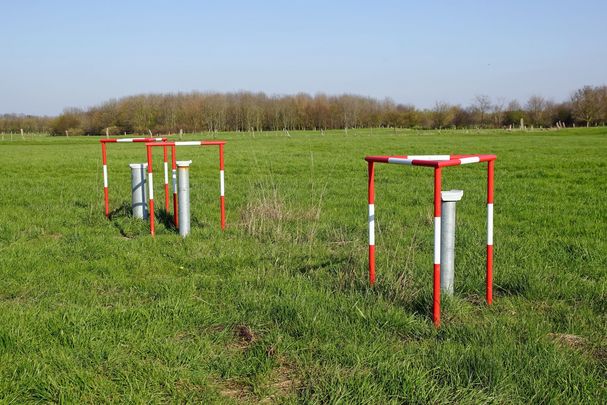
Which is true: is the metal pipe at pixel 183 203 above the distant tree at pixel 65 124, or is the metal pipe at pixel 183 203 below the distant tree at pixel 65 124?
below

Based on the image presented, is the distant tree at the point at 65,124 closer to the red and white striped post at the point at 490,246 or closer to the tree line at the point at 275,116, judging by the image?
the tree line at the point at 275,116

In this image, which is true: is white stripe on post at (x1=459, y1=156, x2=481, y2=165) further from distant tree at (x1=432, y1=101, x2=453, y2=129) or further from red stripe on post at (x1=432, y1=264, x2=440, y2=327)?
distant tree at (x1=432, y1=101, x2=453, y2=129)

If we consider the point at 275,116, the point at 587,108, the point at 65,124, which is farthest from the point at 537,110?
the point at 65,124

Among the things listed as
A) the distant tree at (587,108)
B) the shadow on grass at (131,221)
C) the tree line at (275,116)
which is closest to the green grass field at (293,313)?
the shadow on grass at (131,221)

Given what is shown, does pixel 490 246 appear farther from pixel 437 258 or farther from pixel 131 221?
pixel 131 221

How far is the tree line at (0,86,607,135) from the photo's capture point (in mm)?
97500

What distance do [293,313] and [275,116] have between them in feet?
335

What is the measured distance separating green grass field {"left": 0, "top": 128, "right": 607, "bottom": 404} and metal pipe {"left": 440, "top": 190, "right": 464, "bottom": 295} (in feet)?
0.61

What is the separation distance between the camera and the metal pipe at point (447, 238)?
5203 mm

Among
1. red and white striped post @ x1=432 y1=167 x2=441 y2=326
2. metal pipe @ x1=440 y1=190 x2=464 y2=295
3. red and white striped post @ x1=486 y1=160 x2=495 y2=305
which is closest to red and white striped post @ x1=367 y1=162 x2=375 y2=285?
metal pipe @ x1=440 y1=190 x2=464 y2=295

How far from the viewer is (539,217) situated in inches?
396

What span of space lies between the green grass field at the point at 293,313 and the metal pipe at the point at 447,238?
187 mm

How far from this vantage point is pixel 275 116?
105500mm

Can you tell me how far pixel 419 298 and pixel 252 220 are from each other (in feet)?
13.5
